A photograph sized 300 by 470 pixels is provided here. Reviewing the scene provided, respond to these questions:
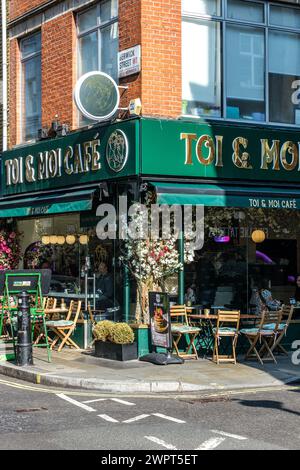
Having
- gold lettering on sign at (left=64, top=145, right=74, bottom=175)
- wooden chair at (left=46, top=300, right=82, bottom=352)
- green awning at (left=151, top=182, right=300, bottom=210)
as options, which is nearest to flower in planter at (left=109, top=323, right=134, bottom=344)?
wooden chair at (left=46, top=300, right=82, bottom=352)

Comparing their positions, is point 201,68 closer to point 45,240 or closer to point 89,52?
point 89,52

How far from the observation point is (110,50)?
587 inches

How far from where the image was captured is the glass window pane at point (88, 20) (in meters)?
15.4

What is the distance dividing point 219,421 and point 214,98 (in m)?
7.82

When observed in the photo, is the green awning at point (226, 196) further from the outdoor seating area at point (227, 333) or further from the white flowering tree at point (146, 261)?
the outdoor seating area at point (227, 333)

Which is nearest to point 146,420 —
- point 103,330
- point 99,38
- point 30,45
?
point 103,330

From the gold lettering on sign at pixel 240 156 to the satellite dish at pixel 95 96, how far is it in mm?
2431

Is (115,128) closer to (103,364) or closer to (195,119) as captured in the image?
(195,119)

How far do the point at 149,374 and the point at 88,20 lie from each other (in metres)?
7.99

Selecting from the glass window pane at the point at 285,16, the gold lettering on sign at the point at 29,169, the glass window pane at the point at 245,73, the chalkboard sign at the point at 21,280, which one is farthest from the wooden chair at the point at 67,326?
the glass window pane at the point at 285,16

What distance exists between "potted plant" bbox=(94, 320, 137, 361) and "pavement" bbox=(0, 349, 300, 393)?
15cm

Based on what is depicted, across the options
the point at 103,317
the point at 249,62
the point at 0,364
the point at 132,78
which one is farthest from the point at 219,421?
the point at 249,62

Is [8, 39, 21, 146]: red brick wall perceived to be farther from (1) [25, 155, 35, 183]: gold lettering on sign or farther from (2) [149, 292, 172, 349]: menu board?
(2) [149, 292, 172, 349]: menu board

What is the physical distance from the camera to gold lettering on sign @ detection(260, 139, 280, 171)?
14.6m
